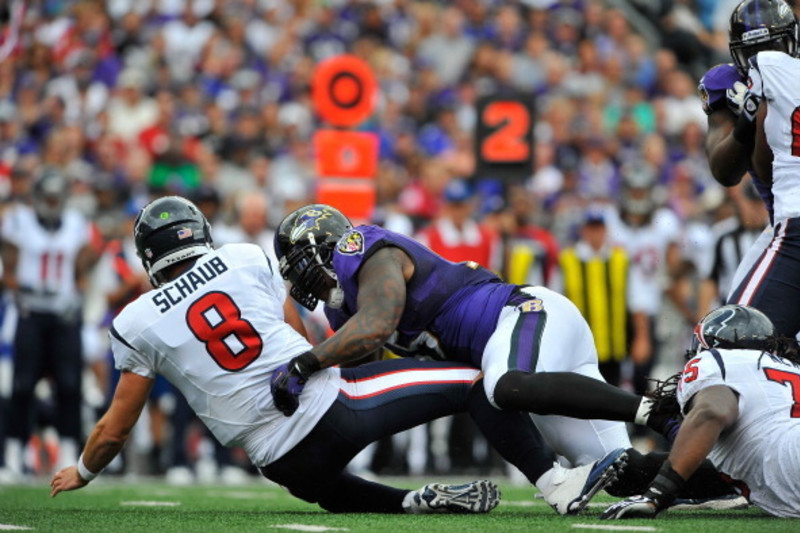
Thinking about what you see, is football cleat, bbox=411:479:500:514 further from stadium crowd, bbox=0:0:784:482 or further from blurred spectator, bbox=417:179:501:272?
blurred spectator, bbox=417:179:501:272

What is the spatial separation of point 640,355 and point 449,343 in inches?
179

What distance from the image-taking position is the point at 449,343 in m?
5.64

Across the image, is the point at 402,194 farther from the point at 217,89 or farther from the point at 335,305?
the point at 335,305

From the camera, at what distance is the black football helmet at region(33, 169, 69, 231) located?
10.0 meters

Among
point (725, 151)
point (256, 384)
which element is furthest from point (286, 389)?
point (725, 151)

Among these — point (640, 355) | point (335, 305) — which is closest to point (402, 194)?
point (640, 355)

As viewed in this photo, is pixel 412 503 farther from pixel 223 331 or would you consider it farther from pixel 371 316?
pixel 223 331

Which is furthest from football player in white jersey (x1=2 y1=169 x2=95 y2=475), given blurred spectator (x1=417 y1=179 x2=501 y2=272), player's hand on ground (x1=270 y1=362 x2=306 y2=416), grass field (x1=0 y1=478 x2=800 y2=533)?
player's hand on ground (x1=270 y1=362 x2=306 y2=416)

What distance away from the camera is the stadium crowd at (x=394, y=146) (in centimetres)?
1011

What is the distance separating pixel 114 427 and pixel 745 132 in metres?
2.71

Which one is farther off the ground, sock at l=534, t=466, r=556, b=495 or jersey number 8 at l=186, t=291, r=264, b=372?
jersey number 8 at l=186, t=291, r=264, b=372

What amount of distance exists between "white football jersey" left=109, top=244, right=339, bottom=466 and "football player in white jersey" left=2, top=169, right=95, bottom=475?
15.0 feet

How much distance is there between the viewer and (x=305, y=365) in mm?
5223

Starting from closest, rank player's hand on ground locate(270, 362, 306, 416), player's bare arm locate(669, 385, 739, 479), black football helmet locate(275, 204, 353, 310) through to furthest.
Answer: player's bare arm locate(669, 385, 739, 479), player's hand on ground locate(270, 362, 306, 416), black football helmet locate(275, 204, 353, 310)
